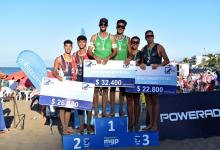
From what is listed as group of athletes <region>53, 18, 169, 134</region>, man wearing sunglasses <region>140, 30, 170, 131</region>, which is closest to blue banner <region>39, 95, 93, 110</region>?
group of athletes <region>53, 18, 169, 134</region>

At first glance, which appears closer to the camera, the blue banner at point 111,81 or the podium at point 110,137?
the podium at point 110,137

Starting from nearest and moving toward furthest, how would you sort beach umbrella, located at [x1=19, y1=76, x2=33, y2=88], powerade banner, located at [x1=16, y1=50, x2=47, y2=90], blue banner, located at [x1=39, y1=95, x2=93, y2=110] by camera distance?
blue banner, located at [x1=39, y1=95, x2=93, y2=110], powerade banner, located at [x1=16, y1=50, x2=47, y2=90], beach umbrella, located at [x1=19, y1=76, x2=33, y2=88]

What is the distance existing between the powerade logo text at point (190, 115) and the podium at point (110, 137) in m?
0.70

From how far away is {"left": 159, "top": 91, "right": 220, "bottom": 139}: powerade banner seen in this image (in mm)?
8445

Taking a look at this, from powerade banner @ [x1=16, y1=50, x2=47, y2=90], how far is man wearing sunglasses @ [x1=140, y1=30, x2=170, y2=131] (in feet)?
17.7

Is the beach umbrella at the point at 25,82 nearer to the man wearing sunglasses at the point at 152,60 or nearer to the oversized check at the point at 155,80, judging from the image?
the man wearing sunglasses at the point at 152,60

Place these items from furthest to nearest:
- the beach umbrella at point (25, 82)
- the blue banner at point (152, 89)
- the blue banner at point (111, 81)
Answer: the beach umbrella at point (25, 82)
the blue banner at point (152, 89)
the blue banner at point (111, 81)

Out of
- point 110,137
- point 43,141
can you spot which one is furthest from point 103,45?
point 43,141

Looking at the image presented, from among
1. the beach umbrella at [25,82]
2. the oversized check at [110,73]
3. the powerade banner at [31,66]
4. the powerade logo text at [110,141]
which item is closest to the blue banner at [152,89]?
the oversized check at [110,73]

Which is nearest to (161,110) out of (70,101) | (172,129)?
(172,129)

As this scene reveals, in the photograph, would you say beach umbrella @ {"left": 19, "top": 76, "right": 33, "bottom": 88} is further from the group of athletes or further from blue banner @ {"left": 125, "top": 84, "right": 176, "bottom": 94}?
blue banner @ {"left": 125, "top": 84, "right": 176, "bottom": 94}

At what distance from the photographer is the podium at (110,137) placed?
743 cm

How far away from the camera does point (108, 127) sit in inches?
301

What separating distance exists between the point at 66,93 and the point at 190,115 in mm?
2975
